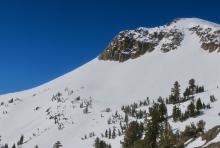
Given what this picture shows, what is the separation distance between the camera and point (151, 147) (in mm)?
98125

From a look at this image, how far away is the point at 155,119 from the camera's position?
100375mm

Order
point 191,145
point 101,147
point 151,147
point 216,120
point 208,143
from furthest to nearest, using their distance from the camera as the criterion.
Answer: point 101,147, point 216,120, point 151,147, point 191,145, point 208,143

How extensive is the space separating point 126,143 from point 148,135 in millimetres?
23988

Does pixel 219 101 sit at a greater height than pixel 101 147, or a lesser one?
greater

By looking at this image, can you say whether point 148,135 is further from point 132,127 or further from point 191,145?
point 132,127

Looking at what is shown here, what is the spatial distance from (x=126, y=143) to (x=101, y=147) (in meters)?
57.9

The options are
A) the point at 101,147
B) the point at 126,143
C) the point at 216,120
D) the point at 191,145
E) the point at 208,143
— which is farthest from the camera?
the point at 101,147

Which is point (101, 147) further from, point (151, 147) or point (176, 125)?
point (151, 147)

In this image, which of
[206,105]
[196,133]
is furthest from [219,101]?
[196,133]

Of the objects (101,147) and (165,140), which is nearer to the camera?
(165,140)

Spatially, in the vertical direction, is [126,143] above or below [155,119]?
below

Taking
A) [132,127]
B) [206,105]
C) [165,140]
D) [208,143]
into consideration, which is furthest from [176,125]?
[208,143]

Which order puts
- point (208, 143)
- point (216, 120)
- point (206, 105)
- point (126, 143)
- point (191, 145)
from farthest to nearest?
point (206, 105)
point (216, 120)
point (126, 143)
point (191, 145)
point (208, 143)

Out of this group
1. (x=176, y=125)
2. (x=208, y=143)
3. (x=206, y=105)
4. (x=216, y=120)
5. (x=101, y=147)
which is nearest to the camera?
(x=208, y=143)
